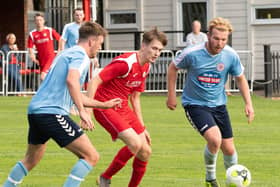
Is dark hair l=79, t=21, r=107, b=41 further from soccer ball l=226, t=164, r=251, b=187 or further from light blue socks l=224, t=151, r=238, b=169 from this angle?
light blue socks l=224, t=151, r=238, b=169

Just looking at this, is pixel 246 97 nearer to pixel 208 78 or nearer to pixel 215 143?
pixel 208 78

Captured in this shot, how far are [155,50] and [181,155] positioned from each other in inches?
154

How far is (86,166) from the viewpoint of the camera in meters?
9.62

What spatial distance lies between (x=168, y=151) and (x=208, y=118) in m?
4.00

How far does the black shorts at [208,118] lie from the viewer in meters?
11.3

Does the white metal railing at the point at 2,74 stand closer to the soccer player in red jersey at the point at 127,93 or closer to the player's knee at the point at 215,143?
the soccer player in red jersey at the point at 127,93

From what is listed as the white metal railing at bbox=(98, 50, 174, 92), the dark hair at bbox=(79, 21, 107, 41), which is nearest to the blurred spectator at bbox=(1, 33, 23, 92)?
the white metal railing at bbox=(98, 50, 174, 92)

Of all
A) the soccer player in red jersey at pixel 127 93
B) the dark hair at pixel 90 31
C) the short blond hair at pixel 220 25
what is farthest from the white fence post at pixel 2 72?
the dark hair at pixel 90 31

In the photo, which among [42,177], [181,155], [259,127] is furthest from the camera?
[259,127]

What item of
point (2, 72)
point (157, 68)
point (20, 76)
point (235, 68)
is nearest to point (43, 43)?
point (20, 76)

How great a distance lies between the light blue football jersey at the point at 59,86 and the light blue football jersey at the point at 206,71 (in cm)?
211

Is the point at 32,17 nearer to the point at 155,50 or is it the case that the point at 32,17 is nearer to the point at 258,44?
Result: the point at 258,44

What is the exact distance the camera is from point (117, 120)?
438 inches

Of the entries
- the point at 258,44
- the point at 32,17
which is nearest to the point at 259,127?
the point at 258,44
